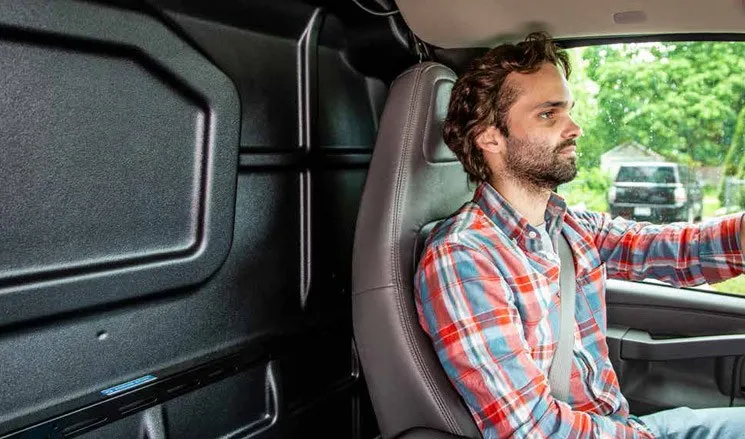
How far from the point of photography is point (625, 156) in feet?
6.36

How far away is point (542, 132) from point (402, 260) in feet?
1.77

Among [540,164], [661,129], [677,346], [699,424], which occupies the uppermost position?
[661,129]

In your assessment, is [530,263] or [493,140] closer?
[530,263]

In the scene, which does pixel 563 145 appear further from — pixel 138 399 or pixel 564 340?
pixel 138 399

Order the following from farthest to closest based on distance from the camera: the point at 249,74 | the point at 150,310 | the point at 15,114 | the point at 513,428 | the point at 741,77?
1. the point at 741,77
2. the point at 249,74
3. the point at 150,310
4. the point at 513,428
5. the point at 15,114

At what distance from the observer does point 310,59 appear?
173 cm

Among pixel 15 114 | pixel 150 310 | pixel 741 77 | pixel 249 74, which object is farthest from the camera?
pixel 741 77

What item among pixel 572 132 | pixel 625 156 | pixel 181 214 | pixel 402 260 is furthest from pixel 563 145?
pixel 181 214

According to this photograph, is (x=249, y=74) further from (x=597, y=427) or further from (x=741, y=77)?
(x=741, y=77)

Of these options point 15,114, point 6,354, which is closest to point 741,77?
point 15,114

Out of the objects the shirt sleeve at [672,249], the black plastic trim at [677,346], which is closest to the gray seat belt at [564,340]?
the shirt sleeve at [672,249]

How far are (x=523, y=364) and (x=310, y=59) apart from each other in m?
1.00

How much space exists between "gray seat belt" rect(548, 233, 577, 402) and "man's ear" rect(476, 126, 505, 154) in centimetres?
33

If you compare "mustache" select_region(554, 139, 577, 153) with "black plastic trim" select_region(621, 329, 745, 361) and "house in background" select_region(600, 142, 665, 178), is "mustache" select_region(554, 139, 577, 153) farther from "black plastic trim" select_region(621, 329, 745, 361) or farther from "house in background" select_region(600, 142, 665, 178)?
"black plastic trim" select_region(621, 329, 745, 361)
